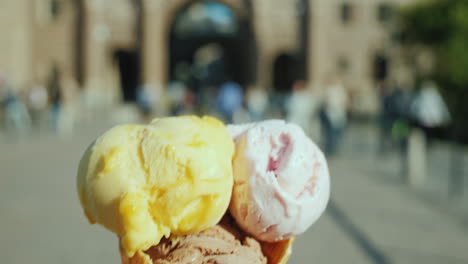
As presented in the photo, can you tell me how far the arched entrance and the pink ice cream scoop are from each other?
31.1m

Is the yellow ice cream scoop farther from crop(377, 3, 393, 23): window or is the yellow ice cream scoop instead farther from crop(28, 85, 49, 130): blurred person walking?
crop(377, 3, 393, 23): window

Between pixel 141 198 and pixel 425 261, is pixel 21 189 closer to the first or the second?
pixel 425 261

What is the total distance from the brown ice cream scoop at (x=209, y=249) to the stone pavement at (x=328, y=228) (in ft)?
10.1

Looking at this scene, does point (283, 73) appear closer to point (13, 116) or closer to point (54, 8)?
point (54, 8)

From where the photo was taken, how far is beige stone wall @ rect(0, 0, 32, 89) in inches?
1083

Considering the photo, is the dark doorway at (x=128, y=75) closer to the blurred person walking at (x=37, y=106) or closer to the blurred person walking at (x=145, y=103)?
the blurred person walking at (x=145, y=103)

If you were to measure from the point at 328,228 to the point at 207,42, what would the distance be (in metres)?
40.7

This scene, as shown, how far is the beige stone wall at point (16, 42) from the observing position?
27516mm

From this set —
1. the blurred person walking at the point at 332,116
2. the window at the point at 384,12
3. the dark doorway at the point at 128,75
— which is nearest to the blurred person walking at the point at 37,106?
the blurred person walking at the point at 332,116

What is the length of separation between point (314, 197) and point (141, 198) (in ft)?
1.86

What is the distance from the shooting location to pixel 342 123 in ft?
40.1

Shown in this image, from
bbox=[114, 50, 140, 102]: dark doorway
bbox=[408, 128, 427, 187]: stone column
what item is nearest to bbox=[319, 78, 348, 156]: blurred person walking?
bbox=[408, 128, 427, 187]: stone column

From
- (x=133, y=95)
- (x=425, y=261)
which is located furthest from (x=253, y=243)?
(x=133, y=95)

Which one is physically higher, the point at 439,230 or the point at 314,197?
the point at 314,197
